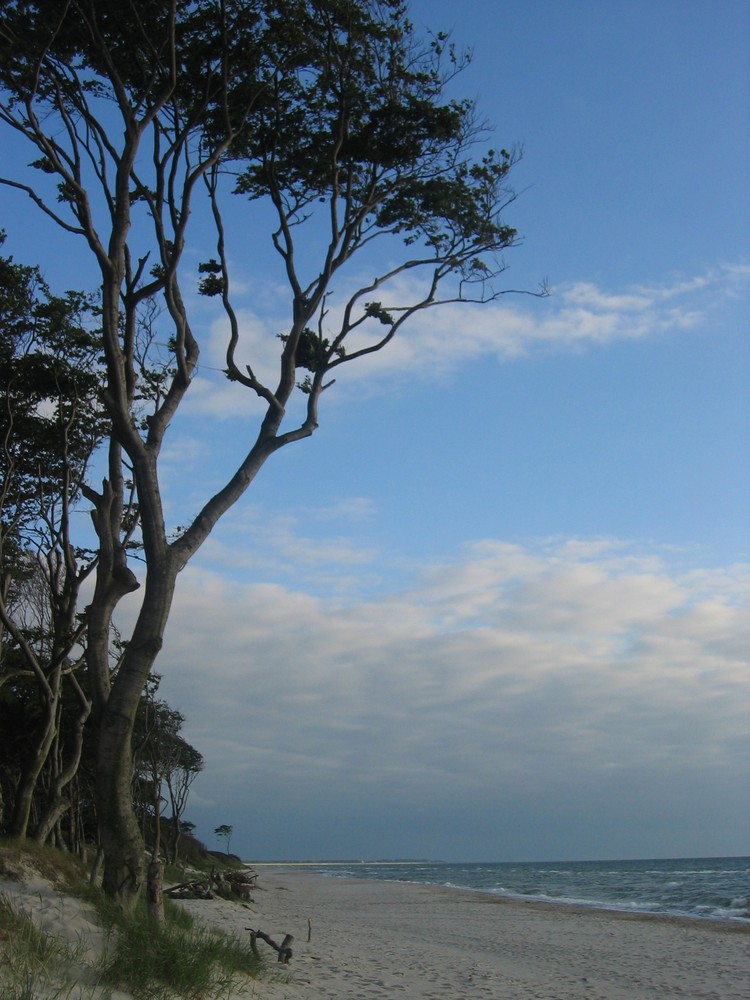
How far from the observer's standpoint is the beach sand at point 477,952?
365 inches

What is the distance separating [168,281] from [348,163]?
3212mm

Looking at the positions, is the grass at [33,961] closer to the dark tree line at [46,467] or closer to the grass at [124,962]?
the grass at [124,962]

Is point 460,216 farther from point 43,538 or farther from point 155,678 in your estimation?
point 155,678

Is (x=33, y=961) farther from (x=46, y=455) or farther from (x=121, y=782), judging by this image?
(x=46, y=455)

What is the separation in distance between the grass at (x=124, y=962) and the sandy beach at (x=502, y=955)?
2.12 feet

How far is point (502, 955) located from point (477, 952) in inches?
21.4

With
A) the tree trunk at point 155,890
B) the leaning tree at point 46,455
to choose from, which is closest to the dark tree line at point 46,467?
the leaning tree at point 46,455

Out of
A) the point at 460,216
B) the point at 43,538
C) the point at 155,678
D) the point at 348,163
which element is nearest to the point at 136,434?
the point at 348,163

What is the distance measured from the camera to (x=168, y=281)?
1015cm

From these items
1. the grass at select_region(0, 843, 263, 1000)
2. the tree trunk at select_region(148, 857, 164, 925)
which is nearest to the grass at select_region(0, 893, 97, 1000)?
the grass at select_region(0, 843, 263, 1000)

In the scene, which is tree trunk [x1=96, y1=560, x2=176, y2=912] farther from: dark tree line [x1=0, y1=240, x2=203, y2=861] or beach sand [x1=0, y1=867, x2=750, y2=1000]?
dark tree line [x1=0, y1=240, x2=203, y2=861]

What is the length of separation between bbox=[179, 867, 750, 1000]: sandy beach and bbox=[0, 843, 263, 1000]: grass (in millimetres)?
645

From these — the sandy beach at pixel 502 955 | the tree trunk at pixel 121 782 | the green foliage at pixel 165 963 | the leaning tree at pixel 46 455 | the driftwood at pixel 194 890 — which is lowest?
the sandy beach at pixel 502 955

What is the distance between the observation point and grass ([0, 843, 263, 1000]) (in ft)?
20.6
